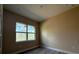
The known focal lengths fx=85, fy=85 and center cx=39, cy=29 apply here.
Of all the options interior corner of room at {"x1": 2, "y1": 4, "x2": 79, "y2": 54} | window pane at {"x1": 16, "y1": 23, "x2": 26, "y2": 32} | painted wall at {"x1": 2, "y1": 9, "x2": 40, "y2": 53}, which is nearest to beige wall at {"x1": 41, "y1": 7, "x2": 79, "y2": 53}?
interior corner of room at {"x1": 2, "y1": 4, "x2": 79, "y2": 54}

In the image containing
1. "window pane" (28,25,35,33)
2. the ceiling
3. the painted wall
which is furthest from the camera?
"window pane" (28,25,35,33)

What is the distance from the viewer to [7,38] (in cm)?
155

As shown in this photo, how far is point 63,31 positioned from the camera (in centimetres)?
175

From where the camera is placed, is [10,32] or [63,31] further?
[63,31]

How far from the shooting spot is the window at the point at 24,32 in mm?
1617

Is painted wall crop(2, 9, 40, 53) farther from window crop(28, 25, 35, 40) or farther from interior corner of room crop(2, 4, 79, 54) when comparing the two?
window crop(28, 25, 35, 40)

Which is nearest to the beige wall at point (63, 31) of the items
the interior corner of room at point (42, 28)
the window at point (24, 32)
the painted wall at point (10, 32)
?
the interior corner of room at point (42, 28)

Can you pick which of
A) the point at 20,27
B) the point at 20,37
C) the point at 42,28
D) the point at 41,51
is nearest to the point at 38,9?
the point at 42,28

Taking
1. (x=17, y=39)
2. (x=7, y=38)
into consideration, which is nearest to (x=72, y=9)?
(x=17, y=39)

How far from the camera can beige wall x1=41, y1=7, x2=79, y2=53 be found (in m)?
1.71

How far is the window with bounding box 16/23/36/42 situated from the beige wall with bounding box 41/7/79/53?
22 cm

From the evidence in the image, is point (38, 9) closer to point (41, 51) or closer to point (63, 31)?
point (63, 31)

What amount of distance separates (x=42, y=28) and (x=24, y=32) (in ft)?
1.27

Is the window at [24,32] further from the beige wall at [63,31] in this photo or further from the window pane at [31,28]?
the beige wall at [63,31]
